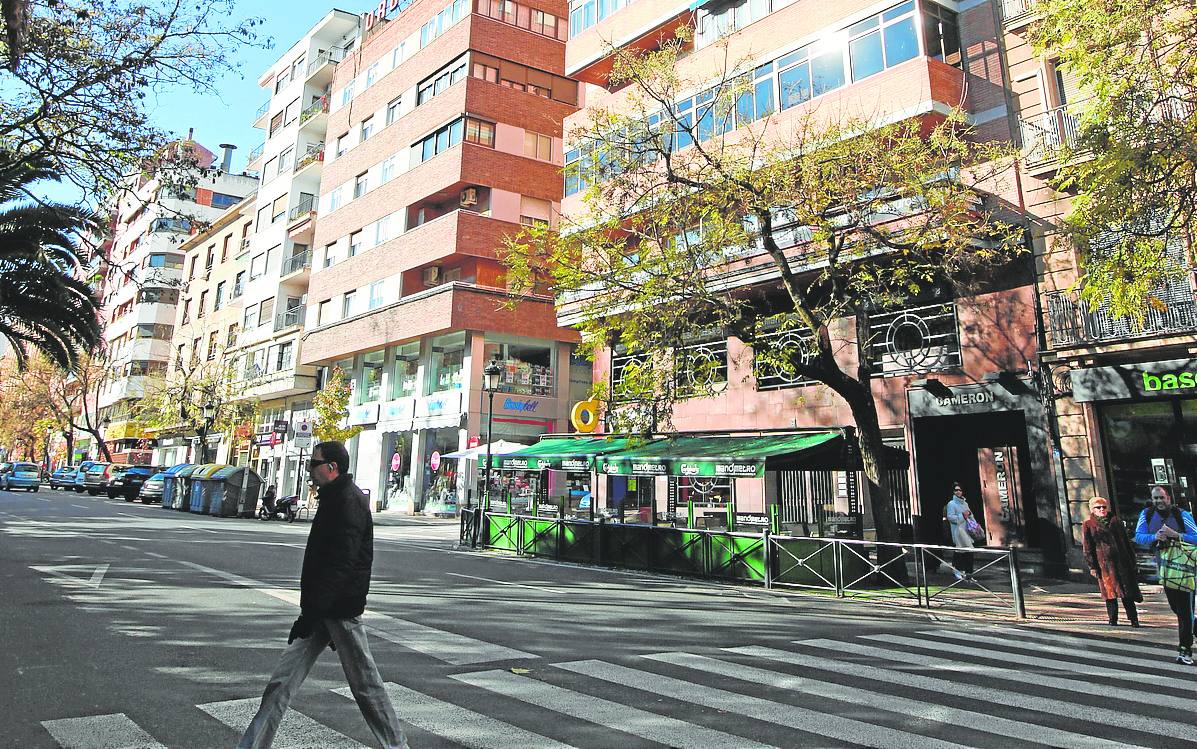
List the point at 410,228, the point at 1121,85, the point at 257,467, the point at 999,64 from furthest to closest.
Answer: the point at 257,467, the point at 410,228, the point at 999,64, the point at 1121,85

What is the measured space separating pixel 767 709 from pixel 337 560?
10.4 ft

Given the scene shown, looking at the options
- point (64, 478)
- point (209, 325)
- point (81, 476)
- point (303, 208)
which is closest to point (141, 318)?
point (209, 325)

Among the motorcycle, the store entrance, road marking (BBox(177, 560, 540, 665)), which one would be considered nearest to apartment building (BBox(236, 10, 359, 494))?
the motorcycle

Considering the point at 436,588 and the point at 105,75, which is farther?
the point at 436,588

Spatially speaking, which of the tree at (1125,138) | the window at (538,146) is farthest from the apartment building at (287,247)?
the tree at (1125,138)

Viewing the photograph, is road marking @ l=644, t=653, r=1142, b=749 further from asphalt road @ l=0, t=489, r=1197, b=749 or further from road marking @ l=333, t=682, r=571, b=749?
road marking @ l=333, t=682, r=571, b=749

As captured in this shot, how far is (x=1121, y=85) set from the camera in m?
9.50

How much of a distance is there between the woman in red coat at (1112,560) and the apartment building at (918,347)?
557cm

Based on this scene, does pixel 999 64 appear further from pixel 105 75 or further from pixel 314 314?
pixel 314 314

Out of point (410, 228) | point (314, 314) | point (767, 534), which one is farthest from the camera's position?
point (314, 314)

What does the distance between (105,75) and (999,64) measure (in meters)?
19.0

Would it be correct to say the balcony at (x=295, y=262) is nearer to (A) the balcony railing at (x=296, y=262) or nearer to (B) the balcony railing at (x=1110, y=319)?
(A) the balcony railing at (x=296, y=262)

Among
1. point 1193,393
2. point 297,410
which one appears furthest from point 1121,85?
point 297,410

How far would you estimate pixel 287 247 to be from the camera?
148 feet
